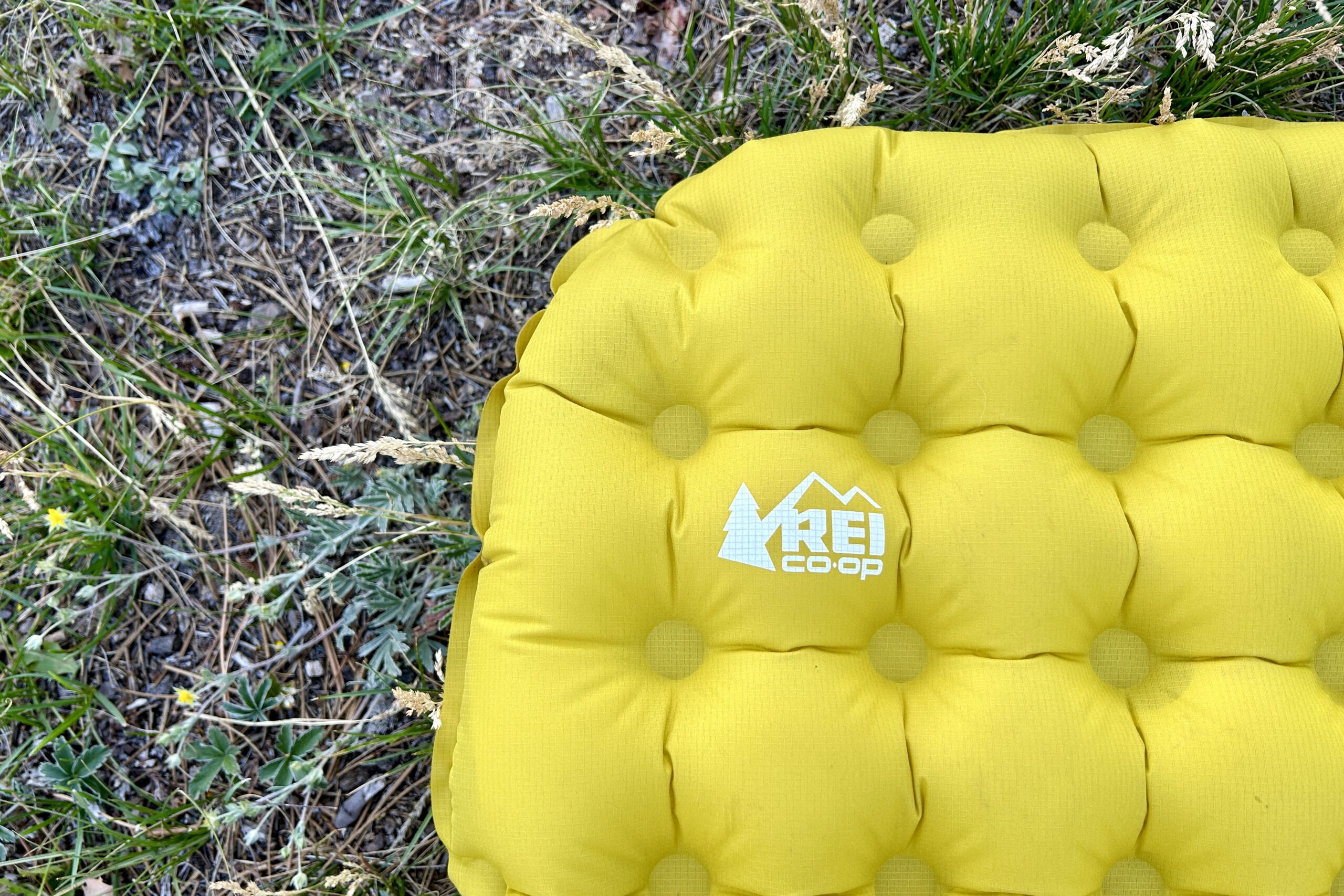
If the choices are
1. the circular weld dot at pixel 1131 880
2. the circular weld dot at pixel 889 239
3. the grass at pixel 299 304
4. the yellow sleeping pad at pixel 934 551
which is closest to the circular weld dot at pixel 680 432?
the yellow sleeping pad at pixel 934 551

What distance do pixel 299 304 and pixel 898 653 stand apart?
4.05 feet

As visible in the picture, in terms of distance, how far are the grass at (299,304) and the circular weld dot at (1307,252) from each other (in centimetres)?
44

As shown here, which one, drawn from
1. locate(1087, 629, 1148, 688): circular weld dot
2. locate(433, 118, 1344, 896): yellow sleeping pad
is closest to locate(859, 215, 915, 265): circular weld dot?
locate(433, 118, 1344, 896): yellow sleeping pad

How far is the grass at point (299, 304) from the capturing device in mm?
1391

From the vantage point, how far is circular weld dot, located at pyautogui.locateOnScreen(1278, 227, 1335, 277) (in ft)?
3.33

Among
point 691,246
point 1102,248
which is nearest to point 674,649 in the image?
point 691,246

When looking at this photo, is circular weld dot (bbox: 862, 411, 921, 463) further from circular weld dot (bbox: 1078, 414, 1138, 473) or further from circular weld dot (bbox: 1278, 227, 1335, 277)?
circular weld dot (bbox: 1278, 227, 1335, 277)

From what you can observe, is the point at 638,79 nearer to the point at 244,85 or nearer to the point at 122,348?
the point at 244,85

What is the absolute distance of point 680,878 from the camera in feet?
3.11

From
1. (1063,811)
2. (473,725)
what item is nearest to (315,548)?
(473,725)

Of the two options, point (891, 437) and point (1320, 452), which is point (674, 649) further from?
point (1320, 452)

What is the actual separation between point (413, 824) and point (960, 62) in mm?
1594

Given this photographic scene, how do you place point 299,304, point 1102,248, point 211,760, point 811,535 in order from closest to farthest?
1. point 811,535
2. point 1102,248
3. point 211,760
4. point 299,304

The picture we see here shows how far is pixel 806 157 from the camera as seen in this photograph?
3.33 ft
